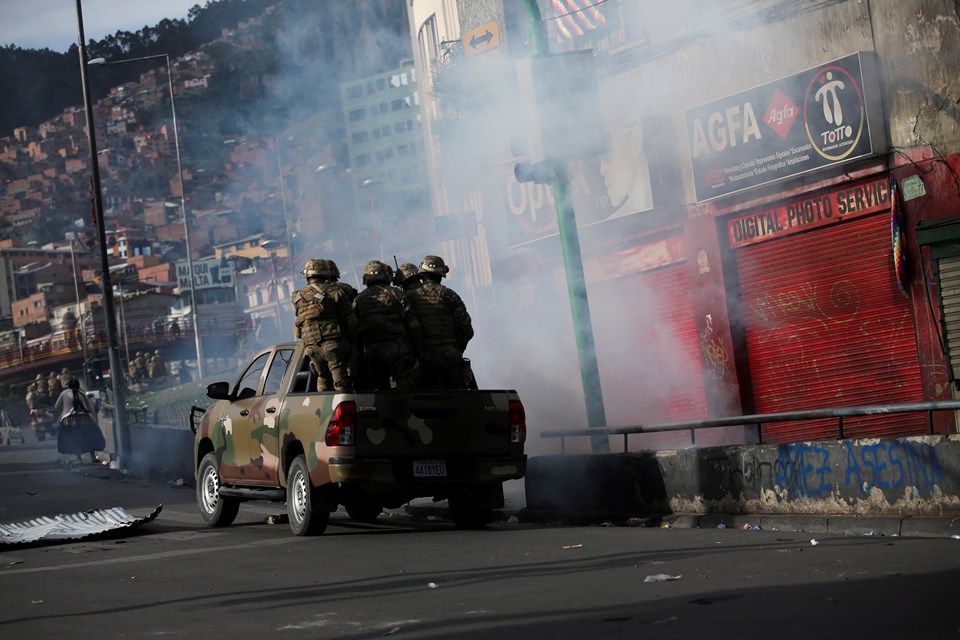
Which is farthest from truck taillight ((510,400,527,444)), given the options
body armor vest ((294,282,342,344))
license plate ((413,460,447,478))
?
body armor vest ((294,282,342,344))

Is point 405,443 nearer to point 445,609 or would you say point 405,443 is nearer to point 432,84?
point 445,609

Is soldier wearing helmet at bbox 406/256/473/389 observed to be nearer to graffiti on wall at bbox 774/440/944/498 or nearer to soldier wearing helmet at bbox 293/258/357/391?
soldier wearing helmet at bbox 293/258/357/391

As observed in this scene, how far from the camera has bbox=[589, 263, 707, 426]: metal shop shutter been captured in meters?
19.2

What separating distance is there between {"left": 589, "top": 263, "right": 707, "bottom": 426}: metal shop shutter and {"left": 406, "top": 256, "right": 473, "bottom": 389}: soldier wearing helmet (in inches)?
311

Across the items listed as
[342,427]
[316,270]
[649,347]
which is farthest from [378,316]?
[649,347]

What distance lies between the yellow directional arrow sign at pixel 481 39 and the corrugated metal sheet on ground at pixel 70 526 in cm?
1237

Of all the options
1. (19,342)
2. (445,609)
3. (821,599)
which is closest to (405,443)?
(445,609)

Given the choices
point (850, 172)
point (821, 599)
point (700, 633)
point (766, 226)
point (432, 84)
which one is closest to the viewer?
point (700, 633)

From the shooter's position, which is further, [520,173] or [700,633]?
[520,173]

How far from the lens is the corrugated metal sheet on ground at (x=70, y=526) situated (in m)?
11.2

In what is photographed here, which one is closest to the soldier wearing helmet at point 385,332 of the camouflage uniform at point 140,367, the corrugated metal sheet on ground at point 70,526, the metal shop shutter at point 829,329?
the corrugated metal sheet on ground at point 70,526

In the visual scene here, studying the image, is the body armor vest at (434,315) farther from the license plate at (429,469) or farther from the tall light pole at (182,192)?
the tall light pole at (182,192)

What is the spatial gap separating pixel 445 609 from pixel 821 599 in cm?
185

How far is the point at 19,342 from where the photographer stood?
10625cm
